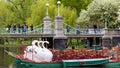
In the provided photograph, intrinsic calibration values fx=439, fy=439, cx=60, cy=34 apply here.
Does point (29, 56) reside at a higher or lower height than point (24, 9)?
lower

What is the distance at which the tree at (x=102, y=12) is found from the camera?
62.9 meters

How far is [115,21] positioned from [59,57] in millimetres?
23529

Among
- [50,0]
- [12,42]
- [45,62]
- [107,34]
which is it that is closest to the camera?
[45,62]

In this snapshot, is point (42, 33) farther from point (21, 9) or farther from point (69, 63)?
point (21, 9)

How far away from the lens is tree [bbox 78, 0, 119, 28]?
6294 centimetres

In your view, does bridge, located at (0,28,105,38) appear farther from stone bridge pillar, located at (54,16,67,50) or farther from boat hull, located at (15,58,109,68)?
boat hull, located at (15,58,109,68)

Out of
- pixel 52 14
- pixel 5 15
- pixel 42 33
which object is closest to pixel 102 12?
pixel 52 14

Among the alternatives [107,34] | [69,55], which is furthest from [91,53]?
[107,34]

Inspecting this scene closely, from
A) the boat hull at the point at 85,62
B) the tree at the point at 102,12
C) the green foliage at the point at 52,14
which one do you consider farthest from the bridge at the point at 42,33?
the boat hull at the point at 85,62

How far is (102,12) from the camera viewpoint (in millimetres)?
64438

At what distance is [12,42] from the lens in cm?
8144

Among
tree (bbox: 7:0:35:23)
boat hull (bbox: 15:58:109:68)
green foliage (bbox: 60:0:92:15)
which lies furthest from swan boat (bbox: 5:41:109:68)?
tree (bbox: 7:0:35:23)

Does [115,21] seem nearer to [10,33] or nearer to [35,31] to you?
[35,31]

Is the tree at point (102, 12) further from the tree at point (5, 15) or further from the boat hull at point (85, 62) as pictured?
the boat hull at point (85, 62)
